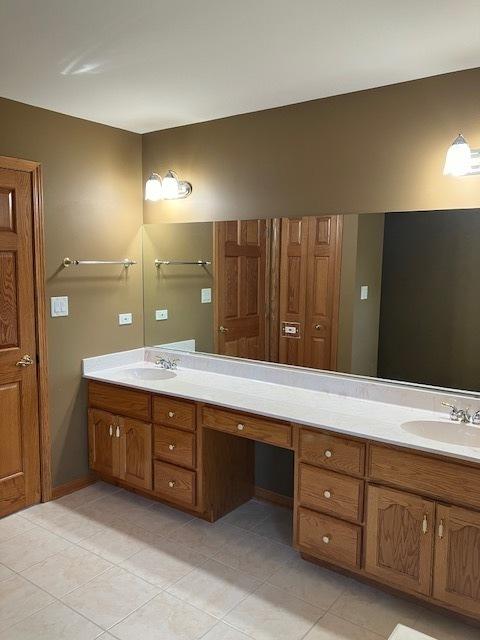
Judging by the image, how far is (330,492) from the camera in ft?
7.79

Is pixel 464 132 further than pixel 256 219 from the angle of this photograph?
No

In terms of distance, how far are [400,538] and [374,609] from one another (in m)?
0.36

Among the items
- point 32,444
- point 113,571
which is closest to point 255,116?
point 32,444

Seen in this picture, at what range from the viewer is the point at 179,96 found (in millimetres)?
2766

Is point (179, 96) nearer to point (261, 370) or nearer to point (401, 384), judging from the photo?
point (261, 370)

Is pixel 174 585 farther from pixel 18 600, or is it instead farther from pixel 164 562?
pixel 18 600

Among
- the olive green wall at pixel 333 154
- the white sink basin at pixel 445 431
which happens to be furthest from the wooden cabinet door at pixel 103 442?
the white sink basin at pixel 445 431

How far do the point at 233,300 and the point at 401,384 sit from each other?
3.81 ft

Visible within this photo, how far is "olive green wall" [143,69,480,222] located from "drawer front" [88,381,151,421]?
1225 millimetres

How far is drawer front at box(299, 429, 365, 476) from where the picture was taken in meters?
2.27

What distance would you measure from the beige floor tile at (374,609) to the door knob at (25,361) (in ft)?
6.98

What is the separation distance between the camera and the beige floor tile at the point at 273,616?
211cm

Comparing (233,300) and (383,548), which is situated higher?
(233,300)

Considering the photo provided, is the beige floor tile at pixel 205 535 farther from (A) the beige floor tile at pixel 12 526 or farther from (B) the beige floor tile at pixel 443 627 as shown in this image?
(B) the beige floor tile at pixel 443 627
